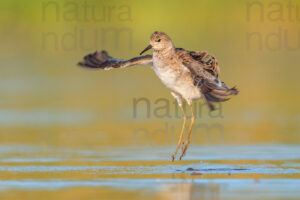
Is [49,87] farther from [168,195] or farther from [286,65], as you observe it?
[168,195]

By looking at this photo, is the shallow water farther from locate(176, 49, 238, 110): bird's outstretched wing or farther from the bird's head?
the bird's head

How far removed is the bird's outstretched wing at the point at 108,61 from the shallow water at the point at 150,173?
4.12ft

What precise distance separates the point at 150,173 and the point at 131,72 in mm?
14569

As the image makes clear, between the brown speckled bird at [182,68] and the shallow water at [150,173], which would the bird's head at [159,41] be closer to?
the brown speckled bird at [182,68]

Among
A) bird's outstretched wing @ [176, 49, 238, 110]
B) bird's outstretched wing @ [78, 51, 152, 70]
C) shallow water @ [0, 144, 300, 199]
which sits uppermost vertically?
bird's outstretched wing @ [78, 51, 152, 70]

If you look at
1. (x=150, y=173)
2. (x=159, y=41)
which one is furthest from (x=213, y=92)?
(x=150, y=173)

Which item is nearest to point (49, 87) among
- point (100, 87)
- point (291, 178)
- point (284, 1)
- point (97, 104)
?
point (100, 87)

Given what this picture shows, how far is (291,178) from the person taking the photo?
34.2 ft

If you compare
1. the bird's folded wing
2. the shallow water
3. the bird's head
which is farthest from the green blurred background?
the bird's head

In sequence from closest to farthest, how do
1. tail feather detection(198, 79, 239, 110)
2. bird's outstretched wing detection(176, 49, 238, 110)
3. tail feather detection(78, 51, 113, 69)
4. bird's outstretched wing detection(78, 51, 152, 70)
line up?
tail feather detection(198, 79, 239, 110) < bird's outstretched wing detection(176, 49, 238, 110) < bird's outstretched wing detection(78, 51, 152, 70) < tail feather detection(78, 51, 113, 69)

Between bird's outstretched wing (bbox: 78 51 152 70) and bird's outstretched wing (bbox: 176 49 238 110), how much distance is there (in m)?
0.58

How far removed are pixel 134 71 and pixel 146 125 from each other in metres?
9.90

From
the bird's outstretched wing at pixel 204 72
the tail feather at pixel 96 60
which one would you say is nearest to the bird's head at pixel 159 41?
the bird's outstretched wing at pixel 204 72

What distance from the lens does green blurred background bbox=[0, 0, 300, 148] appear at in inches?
603
